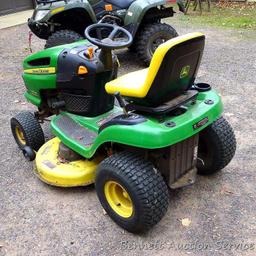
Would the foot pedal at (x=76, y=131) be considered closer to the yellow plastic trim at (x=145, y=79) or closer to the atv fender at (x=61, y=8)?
the yellow plastic trim at (x=145, y=79)

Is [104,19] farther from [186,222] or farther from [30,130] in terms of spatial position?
[186,222]

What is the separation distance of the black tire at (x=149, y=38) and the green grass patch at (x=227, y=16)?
9.59ft

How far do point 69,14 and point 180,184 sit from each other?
12.3 feet

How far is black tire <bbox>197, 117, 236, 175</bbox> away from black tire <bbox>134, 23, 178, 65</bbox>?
2.92 m

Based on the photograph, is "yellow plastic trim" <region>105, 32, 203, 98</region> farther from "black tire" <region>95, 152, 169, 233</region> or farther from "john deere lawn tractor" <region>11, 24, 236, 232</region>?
"black tire" <region>95, 152, 169, 233</region>

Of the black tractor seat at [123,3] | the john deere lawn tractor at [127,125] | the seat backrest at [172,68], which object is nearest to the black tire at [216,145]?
the john deere lawn tractor at [127,125]

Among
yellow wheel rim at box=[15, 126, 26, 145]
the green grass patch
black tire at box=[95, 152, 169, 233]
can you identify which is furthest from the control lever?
the green grass patch

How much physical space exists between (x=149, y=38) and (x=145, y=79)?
344 cm

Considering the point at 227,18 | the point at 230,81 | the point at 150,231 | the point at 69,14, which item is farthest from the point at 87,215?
the point at 227,18

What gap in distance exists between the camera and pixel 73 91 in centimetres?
314

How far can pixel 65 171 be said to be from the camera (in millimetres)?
2928

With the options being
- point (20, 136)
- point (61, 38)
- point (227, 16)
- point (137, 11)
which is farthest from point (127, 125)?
point (227, 16)

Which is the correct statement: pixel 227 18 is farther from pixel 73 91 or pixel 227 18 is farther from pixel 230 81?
pixel 73 91

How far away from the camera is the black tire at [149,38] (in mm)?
5625
